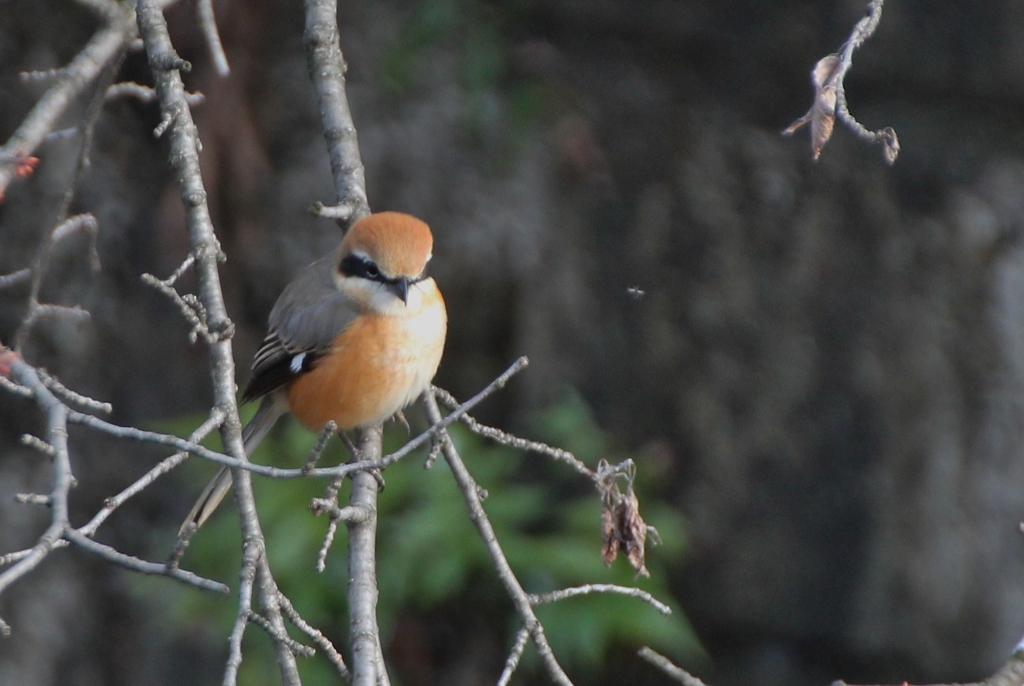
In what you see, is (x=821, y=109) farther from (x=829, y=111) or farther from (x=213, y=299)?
(x=213, y=299)

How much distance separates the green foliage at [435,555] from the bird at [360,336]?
550 mm

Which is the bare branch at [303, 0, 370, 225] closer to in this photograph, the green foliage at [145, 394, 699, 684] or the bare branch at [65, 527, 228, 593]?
the green foliage at [145, 394, 699, 684]

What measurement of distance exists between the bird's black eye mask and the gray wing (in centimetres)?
18

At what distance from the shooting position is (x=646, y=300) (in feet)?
16.7

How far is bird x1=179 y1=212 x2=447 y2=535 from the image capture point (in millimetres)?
3408

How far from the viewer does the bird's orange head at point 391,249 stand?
3352mm

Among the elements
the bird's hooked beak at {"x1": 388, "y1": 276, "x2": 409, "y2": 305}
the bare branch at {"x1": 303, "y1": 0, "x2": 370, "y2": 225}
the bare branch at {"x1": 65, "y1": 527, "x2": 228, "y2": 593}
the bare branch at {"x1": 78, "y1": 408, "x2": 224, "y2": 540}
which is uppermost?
the bare branch at {"x1": 303, "y1": 0, "x2": 370, "y2": 225}

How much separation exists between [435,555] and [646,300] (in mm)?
1638

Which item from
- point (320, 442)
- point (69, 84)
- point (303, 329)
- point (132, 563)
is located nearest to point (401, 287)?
point (303, 329)

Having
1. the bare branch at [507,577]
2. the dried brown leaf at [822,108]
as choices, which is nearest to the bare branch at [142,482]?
the bare branch at [507,577]

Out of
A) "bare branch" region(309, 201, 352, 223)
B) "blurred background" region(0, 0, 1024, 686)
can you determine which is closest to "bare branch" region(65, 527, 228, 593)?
"bare branch" region(309, 201, 352, 223)

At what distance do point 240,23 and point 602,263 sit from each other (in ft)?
6.70

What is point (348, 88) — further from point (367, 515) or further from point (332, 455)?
point (367, 515)

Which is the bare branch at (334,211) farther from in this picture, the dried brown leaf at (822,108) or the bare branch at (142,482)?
→ the dried brown leaf at (822,108)
